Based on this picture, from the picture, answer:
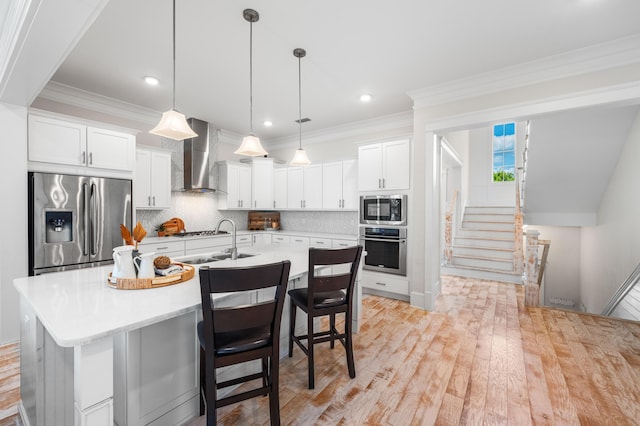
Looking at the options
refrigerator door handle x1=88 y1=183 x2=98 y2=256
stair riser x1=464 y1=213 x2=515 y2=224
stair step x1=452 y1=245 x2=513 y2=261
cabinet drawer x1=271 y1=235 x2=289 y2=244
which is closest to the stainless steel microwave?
cabinet drawer x1=271 y1=235 x2=289 y2=244

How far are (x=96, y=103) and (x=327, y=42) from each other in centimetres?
333

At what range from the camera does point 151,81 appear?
11.1 ft

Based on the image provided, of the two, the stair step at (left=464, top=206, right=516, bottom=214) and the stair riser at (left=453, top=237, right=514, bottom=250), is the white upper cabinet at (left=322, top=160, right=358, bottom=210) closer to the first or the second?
the stair riser at (left=453, top=237, right=514, bottom=250)

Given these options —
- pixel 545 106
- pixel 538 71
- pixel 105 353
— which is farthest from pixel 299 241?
pixel 105 353

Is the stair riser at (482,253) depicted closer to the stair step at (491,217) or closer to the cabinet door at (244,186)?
the stair step at (491,217)

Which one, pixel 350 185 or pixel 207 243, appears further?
pixel 350 185

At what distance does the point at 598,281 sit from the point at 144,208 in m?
7.43

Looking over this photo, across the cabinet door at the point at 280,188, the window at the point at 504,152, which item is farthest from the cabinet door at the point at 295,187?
the window at the point at 504,152

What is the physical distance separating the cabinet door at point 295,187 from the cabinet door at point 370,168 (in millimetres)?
1369

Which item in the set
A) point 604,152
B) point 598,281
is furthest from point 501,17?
point 598,281

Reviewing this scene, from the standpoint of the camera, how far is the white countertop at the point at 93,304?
3.47 ft

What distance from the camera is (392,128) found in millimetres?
4699

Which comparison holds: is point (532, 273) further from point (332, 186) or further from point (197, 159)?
point (197, 159)

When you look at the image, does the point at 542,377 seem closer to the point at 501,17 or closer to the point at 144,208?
the point at 501,17
